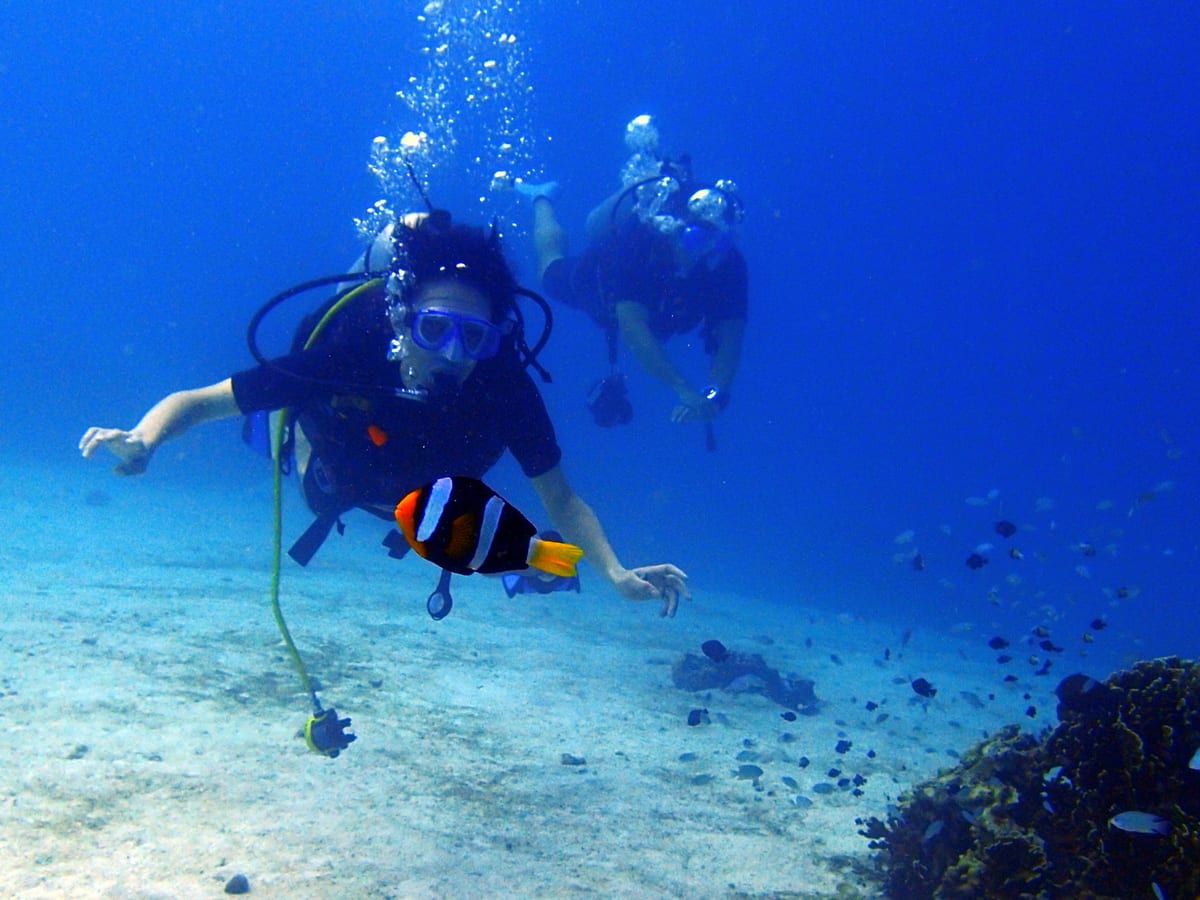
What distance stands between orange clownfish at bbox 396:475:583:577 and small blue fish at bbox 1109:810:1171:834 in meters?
3.48

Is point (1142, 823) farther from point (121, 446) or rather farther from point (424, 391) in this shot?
point (121, 446)

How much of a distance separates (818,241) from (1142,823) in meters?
81.2

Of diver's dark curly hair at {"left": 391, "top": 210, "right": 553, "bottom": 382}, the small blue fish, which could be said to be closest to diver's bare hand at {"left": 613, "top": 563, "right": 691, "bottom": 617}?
diver's dark curly hair at {"left": 391, "top": 210, "right": 553, "bottom": 382}

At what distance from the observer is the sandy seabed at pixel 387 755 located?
354 cm

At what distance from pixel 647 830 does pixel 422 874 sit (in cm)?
177

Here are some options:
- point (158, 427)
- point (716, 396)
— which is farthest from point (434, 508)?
point (716, 396)

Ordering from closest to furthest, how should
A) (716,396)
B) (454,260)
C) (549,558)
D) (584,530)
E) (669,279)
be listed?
1. (549,558)
2. (454,260)
3. (584,530)
4. (716,396)
5. (669,279)

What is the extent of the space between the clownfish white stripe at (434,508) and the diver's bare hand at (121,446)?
8.72 ft

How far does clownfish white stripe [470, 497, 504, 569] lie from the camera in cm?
149

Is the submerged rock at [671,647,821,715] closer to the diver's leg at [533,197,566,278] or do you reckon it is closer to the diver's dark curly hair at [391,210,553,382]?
the diver's dark curly hair at [391,210,553,382]

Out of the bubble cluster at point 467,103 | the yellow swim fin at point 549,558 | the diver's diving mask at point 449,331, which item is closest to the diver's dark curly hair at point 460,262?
the diver's diving mask at point 449,331

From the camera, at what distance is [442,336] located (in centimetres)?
423

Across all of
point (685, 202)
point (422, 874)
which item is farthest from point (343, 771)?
point (685, 202)

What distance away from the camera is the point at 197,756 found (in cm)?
443
